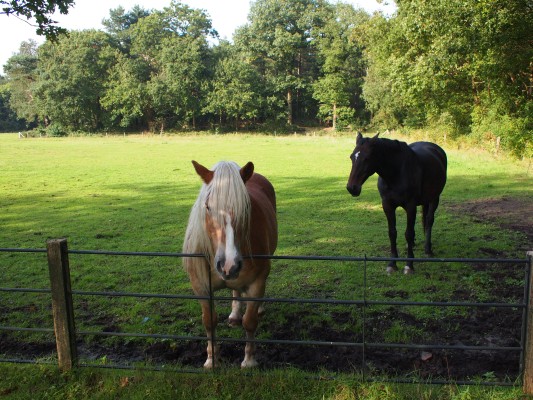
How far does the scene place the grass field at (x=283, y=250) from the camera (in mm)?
4660

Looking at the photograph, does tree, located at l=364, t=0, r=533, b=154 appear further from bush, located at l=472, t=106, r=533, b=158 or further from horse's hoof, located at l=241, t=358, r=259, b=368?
horse's hoof, located at l=241, t=358, r=259, b=368

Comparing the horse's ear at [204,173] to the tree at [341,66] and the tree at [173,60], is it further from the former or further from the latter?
the tree at [173,60]

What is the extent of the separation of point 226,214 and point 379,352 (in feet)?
7.16

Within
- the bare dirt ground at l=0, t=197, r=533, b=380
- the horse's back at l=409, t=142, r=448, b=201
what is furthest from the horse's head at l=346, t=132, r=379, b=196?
the bare dirt ground at l=0, t=197, r=533, b=380

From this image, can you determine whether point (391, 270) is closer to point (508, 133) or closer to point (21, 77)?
point (508, 133)

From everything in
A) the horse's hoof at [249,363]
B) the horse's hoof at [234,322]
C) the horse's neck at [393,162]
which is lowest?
the horse's hoof at [234,322]

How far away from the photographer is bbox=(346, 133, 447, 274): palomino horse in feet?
19.7

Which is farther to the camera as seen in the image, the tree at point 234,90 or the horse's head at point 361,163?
the tree at point 234,90

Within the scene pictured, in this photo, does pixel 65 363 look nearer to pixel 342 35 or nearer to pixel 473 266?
pixel 473 266

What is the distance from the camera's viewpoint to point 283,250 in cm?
751

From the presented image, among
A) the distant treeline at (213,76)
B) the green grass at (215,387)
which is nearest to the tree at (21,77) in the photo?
the distant treeline at (213,76)

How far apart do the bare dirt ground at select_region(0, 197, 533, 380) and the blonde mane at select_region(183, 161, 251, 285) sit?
1.01 meters

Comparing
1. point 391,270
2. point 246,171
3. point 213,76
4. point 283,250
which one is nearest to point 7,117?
point 213,76

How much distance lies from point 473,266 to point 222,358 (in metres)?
4.38
